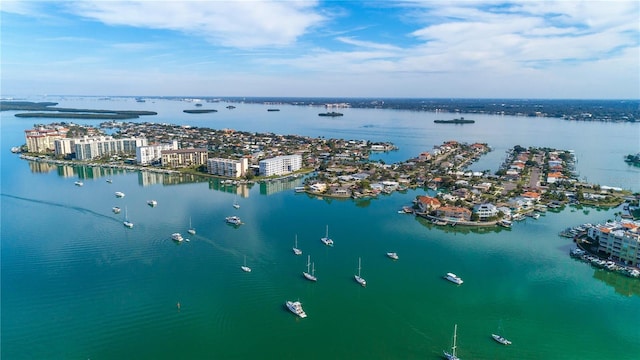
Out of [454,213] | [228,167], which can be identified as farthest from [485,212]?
[228,167]

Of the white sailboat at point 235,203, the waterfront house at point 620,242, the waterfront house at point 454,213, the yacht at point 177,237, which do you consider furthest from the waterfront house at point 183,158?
the waterfront house at point 620,242

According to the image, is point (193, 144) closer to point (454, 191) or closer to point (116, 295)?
point (454, 191)

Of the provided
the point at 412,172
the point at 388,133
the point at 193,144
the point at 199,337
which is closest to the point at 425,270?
the point at 199,337

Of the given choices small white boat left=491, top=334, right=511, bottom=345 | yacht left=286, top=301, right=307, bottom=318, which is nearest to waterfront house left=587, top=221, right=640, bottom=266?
small white boat left=491, top=334, right=511, bottom=345

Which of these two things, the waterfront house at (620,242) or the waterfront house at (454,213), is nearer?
the waterfront house at (620,242)

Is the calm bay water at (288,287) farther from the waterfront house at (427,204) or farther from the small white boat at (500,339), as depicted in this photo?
the waterfront house at (427,204)

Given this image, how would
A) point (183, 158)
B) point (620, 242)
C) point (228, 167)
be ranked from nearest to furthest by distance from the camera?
1. point (620, 242)
2. point (228, 167)
3. point (183, 158)

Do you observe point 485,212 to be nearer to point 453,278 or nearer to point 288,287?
point 453,278

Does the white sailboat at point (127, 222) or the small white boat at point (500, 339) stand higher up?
the white sailboat at point (127, 222)

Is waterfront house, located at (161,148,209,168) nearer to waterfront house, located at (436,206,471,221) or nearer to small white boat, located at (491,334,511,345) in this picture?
waterfront house, located at (436,206,471,221)
